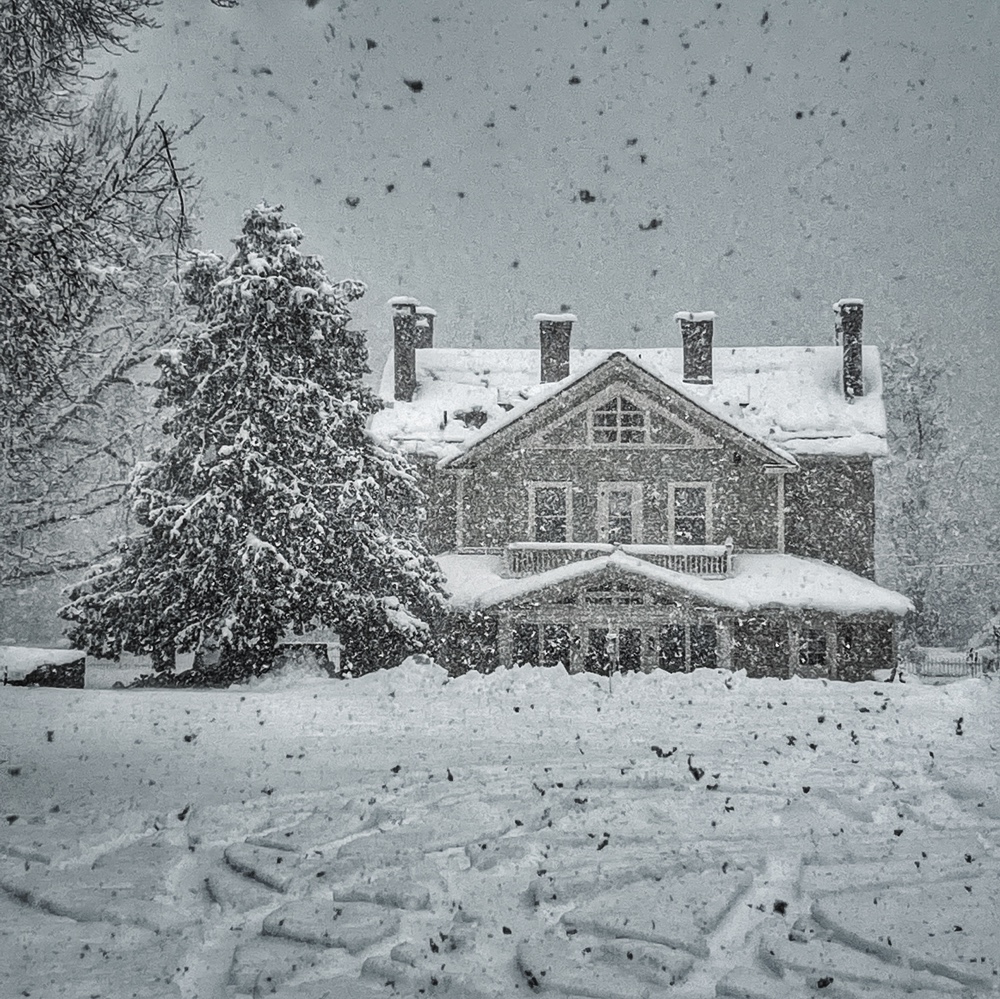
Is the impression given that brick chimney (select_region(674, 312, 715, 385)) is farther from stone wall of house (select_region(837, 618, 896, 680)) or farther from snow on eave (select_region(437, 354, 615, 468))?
stone wall of house (select_region(837, 618, 896, 680))

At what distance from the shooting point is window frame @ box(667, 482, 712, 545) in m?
25.1

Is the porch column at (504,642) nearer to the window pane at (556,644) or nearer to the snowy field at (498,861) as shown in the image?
the window pane at (556,644)

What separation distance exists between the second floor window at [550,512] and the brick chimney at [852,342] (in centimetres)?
829

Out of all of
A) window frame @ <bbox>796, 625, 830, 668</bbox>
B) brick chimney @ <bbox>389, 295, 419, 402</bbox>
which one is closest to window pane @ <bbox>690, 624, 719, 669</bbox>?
window frame @ <bbox>796, 625, 830, 668</bbox>

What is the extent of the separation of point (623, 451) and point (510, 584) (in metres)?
4.65

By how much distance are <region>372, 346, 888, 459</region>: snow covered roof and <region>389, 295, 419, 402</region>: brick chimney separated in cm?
33

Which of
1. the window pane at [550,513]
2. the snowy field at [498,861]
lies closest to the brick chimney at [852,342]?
the window pane at [550,513]

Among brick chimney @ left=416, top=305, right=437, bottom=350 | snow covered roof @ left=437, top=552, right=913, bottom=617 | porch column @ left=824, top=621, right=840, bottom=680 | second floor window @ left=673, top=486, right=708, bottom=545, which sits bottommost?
porch column @ left=824, top=621, right=840, bottom=680

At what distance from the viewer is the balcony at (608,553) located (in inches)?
956

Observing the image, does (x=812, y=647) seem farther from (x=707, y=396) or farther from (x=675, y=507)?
(x=707, y=396)

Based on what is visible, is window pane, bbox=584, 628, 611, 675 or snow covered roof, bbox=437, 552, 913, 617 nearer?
snow covered roof, bbox=437, 552, 913, 617

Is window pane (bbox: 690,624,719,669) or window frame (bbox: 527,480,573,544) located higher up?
window frame (bbox: 527,480,573,544)

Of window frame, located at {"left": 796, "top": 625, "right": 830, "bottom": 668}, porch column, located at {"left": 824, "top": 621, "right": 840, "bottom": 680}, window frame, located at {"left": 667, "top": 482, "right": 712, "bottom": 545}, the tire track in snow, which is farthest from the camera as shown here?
window frame, located at {"left": 667, "top": 482, "right": 712, "bottom": 545}

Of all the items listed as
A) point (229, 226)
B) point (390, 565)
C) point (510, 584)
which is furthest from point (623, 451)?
point (229, 226)
